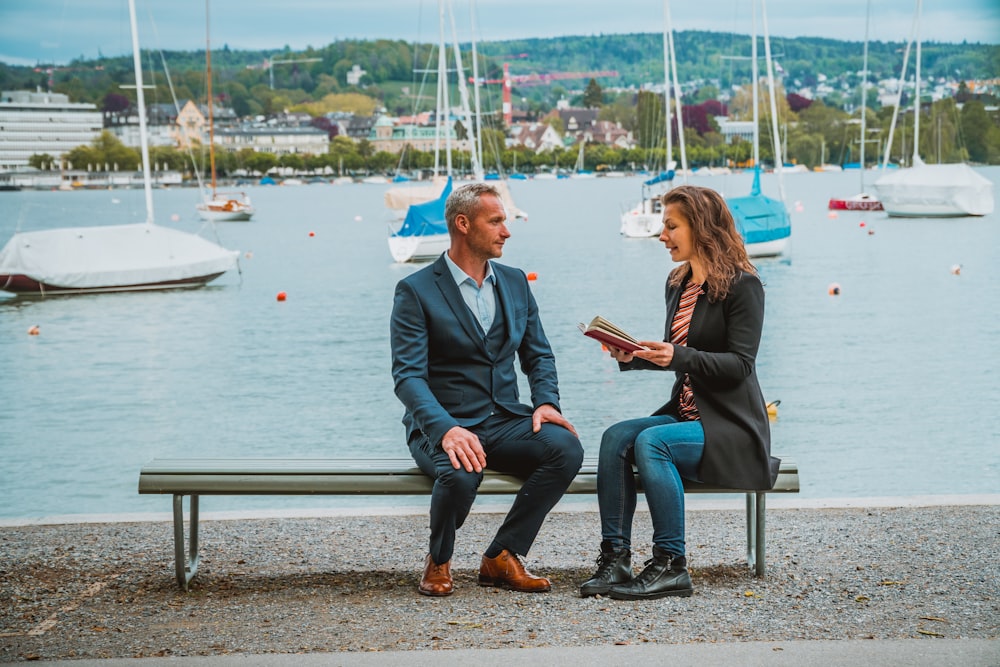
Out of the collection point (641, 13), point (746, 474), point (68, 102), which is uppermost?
point (641, 13)

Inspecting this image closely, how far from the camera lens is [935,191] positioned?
4734cm

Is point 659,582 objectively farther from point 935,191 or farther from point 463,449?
point 935,191

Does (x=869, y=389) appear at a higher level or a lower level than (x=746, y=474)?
lower

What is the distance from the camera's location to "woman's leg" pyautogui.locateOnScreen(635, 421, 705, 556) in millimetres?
3619

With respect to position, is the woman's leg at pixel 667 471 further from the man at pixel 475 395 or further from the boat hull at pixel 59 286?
the boat hull at pixel 59 286

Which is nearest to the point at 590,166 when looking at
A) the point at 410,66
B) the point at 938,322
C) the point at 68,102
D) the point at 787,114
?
the point at 410,66

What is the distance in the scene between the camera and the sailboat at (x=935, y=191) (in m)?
46.9

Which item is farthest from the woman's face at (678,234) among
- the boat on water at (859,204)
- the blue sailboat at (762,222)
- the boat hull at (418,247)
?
the boat on water at (859,204)

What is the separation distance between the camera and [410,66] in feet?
301

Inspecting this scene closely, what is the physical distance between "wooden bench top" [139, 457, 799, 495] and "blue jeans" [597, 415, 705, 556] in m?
0.12

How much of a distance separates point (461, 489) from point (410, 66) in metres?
90.2

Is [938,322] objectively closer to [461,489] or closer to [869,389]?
[869,389]

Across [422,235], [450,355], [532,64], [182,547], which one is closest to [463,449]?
[450,355]

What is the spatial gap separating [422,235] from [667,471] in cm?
2815
